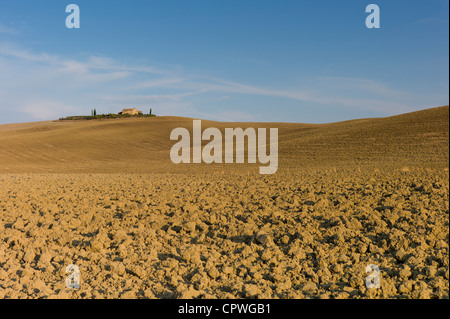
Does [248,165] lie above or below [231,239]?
above

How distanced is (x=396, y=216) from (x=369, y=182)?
11.5 ft

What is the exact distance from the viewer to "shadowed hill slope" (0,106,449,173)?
22.6m

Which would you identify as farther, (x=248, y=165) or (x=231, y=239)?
(x=248, y=165)

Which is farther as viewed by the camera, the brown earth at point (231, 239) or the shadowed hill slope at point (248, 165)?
the shadowed hill slope at point (248, 165)

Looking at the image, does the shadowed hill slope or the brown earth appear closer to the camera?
the brown earth

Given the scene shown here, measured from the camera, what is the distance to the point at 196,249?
667 centimetres

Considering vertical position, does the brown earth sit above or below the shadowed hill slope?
below

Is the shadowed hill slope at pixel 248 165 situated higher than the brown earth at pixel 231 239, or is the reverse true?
the shadowed hill slope at pixel 248 165

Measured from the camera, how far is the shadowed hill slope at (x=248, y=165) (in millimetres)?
22641

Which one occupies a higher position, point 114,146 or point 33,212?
point 114,146

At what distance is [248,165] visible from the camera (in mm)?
25531
